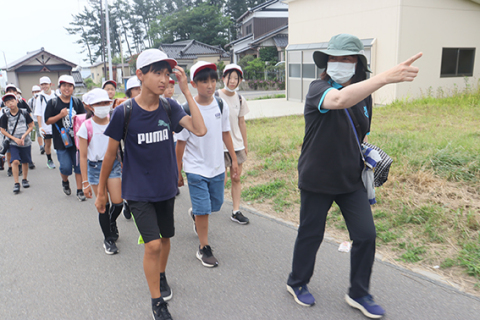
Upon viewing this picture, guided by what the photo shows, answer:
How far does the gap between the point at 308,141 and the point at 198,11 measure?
50.7 m

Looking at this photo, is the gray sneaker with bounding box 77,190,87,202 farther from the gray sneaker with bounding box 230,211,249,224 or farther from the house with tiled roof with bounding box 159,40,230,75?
the house with tiled roof with bounding box 159,40,230,75

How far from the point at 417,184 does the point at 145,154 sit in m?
3.73

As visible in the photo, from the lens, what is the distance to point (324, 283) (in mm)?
3410

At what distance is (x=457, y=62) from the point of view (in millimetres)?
14898

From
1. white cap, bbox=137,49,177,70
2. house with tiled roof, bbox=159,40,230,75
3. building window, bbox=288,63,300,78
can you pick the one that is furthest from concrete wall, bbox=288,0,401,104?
house with tiled roof, bbox=159,40,230,75

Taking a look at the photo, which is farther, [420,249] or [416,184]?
[416,184]

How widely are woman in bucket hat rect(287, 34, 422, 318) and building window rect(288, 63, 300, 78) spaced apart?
15.9 meters

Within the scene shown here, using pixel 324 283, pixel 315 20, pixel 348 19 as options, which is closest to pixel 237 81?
pixel 324 283

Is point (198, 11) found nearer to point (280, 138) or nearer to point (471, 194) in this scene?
point (280, 138)

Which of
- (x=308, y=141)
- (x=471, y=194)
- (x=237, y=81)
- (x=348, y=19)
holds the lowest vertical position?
(x=471, y=194)

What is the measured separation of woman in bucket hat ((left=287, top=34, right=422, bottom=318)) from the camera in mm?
2666

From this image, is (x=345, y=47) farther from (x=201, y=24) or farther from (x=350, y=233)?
(x=201, y=24)

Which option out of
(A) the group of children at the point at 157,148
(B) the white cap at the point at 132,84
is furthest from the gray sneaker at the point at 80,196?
(B) the white cap at the point at 132,84

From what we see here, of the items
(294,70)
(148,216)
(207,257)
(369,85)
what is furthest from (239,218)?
(294,70)
